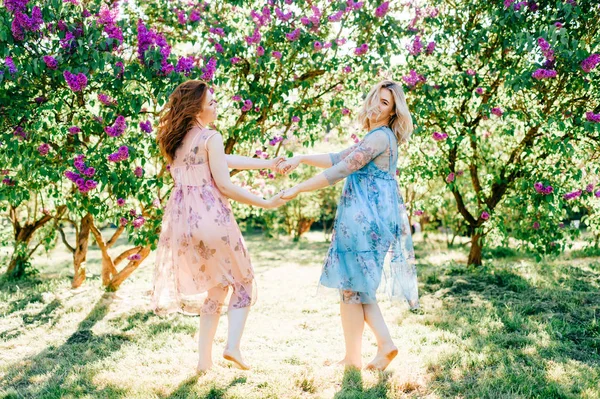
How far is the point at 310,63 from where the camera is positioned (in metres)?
5.38

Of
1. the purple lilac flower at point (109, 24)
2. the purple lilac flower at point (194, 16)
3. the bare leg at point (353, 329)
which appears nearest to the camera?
the bare leg at point (353, 329)

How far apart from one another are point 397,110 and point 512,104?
10.2 feet

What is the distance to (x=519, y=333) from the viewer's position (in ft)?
12.8

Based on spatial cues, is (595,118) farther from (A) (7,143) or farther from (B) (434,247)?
(B) (434,247)

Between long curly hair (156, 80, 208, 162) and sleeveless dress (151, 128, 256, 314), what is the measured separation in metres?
0.06

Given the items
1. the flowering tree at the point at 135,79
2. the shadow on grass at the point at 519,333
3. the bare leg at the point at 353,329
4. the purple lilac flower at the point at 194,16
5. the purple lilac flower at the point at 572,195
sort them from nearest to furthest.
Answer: the shadow on grass at the point at 519,333 < the bare leg at the point at 353,329 < the flowering tree at the point at 135,79 < the purple lilac flower at the point at 194,16 < the purple lilac flower at the point at 572,195

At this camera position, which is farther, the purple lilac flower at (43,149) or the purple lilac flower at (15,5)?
the purple lilac flower at (43,149)

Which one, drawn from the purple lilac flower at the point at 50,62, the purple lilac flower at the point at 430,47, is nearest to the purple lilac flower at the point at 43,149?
the purple lilac flower at the point at 50,62

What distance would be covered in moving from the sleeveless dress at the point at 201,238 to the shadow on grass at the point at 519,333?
4.58 feet

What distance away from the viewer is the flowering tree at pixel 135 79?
3.75 m

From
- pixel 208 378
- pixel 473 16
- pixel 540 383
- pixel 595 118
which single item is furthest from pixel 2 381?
pixel 473 16

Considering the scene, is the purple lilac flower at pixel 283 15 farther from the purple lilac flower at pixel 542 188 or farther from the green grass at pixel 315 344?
the purple lilac flower at pixel 542 188

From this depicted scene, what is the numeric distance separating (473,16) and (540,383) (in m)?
4.56

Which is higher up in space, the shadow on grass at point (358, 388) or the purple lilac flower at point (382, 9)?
the purple lilac flower at point (382, 9)
